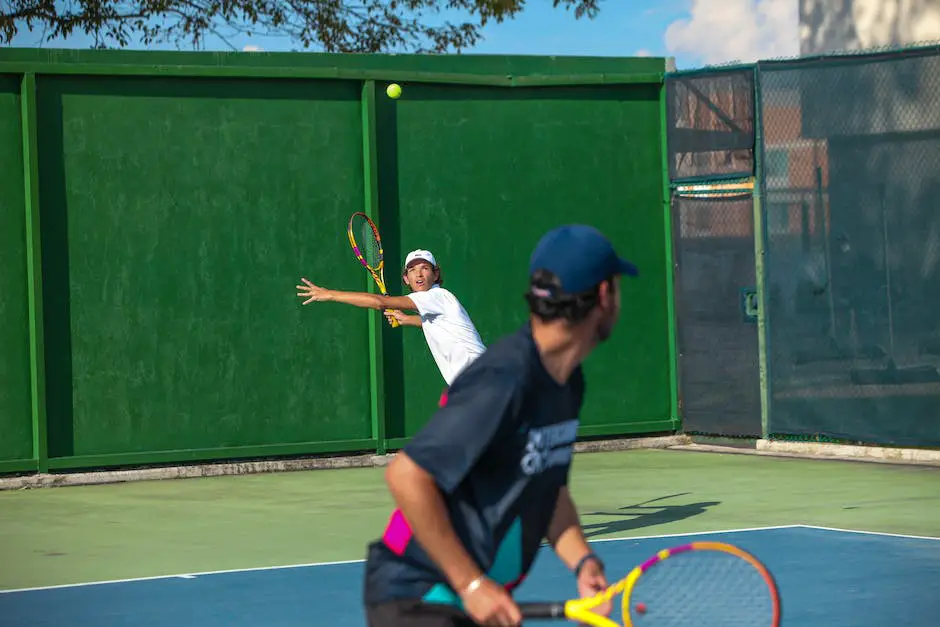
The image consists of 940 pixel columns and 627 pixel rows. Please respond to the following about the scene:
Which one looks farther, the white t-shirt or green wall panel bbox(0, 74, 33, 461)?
green wall panel bbox(0, 74, 33, 461)

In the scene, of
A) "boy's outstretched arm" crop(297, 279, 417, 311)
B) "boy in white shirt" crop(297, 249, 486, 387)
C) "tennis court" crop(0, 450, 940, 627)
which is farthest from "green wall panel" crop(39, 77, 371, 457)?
"boy's outstretched arm" crop(297, 279, 417, 311)

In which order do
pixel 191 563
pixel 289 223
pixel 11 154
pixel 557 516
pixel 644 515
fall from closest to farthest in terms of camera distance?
pixel 557 516 → pixel 191 563 → pixel 644 515 → pixel 11 154 → pixel 289 223

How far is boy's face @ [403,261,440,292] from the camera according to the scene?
32.3 feet

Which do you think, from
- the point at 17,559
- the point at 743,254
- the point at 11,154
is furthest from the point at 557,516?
the point at 743,254

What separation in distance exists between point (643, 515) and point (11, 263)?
17.9 ft

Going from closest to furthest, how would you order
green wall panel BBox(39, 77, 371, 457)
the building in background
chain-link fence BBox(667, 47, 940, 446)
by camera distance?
1. chain-link fence BBox(667, 47, 940, 446)
2. green wall panel BBox(39, 77, 371, 457)
3. the building in background

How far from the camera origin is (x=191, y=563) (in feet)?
30.2

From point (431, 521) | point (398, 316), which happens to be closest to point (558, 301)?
point (431, 521)

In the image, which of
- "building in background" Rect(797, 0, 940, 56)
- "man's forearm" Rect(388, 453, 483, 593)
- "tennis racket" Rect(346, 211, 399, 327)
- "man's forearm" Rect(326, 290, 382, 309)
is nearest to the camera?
"man's forearm" Rect(388, 453, 483, 593)

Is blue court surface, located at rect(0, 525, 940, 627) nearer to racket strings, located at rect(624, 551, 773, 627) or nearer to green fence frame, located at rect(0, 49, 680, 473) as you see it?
racket strings, located at rect(624, 551, 773, 627)

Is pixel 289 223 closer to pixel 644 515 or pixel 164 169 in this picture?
pixel 164 169

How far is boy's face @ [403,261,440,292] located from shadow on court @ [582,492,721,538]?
176 cm

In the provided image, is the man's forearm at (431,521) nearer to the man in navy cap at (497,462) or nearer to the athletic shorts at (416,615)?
the man in navy cap at (497,462)

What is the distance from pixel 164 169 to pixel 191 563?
5025 mm
